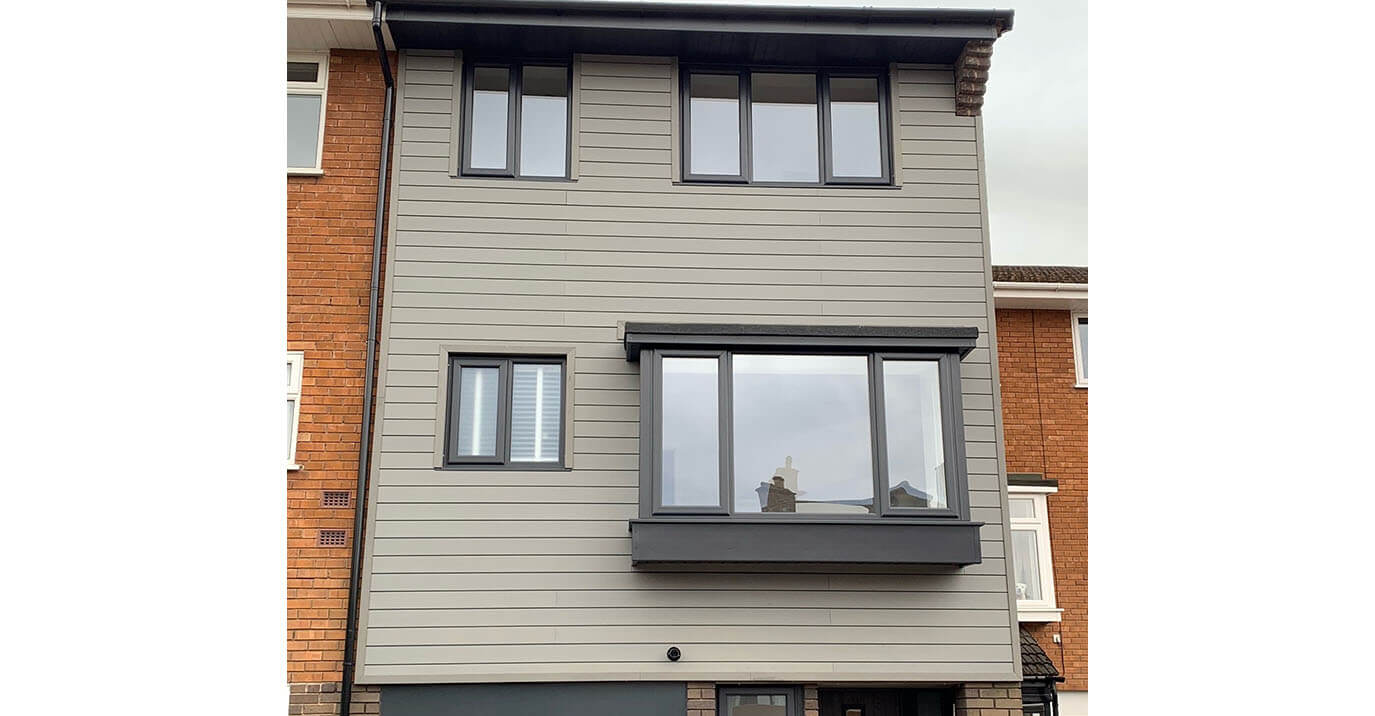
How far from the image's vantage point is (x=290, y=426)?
8680mm

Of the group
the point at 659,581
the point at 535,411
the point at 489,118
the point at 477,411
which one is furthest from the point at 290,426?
the point at 659,581

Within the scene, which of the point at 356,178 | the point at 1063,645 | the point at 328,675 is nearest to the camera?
the point at 328,675

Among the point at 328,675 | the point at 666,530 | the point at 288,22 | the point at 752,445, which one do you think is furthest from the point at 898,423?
the point at 288,22

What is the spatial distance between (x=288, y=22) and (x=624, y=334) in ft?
12.9

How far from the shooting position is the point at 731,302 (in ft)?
29.4

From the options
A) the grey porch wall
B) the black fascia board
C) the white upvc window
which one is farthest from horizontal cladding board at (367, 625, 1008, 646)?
the black fascia board

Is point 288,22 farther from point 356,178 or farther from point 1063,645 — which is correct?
point 1063,645

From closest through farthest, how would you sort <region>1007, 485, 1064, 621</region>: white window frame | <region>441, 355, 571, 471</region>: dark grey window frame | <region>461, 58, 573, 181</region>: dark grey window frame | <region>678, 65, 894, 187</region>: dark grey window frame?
<region>441, 355, 571, 471</region>: dark grey window frame
<region>461, 58, 573, 181</region>: dark grey window frame
<region>678, 65, 894, 187</region>: dark grey window frame
<region>1007, 485, 1064, 621</region>: white window frame

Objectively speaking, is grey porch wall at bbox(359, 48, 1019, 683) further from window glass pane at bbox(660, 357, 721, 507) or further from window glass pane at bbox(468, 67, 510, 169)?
window glass pane at bbox(660, 357, 721, 507)

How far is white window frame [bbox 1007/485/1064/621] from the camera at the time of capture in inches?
461

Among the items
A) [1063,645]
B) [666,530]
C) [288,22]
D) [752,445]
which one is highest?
[288,22]

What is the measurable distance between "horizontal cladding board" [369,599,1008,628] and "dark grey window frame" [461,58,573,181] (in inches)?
146

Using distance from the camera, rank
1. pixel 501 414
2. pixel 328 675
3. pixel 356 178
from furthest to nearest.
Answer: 1. pixel 356 178
2. pixel 501 414
3. pixel 328 675

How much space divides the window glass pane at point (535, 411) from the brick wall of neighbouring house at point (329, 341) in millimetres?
1299
